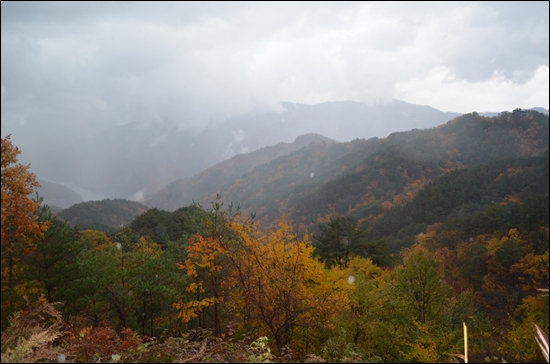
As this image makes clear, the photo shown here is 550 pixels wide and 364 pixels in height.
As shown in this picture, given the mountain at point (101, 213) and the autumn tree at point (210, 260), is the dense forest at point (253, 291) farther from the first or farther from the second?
the mountain at point (101, 213)

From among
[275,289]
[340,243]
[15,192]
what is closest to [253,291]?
[275,289]

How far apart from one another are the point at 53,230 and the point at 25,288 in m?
2.94

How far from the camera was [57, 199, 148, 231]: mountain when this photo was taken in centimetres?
12425

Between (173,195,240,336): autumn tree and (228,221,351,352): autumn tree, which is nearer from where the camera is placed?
(228,221,351,352): autumn tree

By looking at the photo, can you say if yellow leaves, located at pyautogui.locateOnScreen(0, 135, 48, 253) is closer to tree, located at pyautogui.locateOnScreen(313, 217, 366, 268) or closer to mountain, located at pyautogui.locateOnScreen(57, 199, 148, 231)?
tree, located at pyautogui.locateOnScreen(313, 217, 366, 268)

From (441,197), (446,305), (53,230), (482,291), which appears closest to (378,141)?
(441,197)

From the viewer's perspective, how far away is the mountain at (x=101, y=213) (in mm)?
124250

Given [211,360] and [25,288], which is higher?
[25,288]

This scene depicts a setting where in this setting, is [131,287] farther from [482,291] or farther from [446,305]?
[482,291]

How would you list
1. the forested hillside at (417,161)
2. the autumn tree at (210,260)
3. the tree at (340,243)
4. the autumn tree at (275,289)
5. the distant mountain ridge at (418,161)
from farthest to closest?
the distant mountain ridge at (418,161) → the forested hillside at (417,161) → the tree at (340,243) → the autumn tree at (210,260) → the autumn tree at (275,289)

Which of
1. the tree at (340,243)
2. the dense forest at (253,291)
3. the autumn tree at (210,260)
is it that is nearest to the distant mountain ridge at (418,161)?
the dense forest at (253,291)

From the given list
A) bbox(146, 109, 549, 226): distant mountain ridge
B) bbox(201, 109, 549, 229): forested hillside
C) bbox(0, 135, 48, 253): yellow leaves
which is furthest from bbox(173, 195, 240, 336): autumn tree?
bbox(146, 109, 549, 226): distant mountain ridge

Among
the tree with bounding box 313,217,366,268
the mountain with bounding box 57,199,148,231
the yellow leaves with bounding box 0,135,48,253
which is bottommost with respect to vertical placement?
the tree with bounding box 313,217,366,268

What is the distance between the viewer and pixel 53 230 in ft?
43.4
